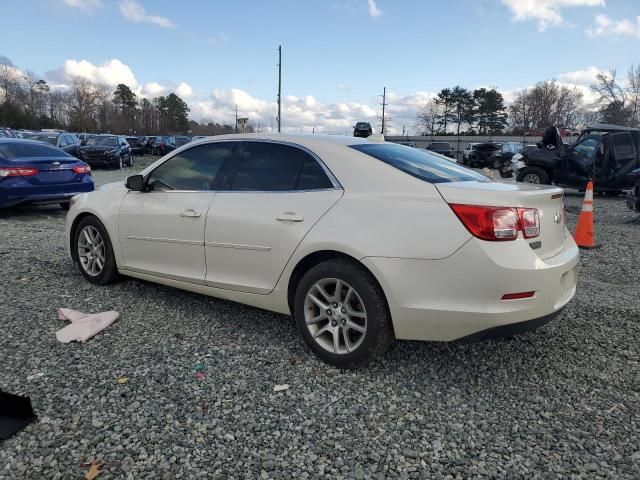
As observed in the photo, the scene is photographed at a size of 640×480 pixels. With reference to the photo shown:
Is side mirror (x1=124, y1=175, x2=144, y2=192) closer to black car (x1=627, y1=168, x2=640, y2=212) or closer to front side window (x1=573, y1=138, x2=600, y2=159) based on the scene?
black car (x1=627, y1=168, x2=640, y2=212)

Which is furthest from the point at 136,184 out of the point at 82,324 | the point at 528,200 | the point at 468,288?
the point at 528,200

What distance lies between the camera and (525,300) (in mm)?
2797

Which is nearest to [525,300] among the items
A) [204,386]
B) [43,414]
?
[204,386]

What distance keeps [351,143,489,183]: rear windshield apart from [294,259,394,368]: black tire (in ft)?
2.35

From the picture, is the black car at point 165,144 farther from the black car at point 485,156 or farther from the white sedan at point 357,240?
the white sedan at point 357,240

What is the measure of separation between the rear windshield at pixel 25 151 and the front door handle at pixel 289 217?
289 inches

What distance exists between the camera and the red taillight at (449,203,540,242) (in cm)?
275

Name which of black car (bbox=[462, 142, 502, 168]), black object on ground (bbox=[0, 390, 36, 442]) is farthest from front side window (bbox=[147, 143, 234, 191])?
black car (bbox=[462, 142, 502, 168])

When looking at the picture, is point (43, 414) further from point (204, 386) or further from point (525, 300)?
point (525, 300)

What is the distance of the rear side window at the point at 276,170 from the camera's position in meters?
3.42

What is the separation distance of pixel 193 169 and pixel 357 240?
181 cm

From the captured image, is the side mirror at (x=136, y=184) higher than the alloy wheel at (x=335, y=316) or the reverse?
higher

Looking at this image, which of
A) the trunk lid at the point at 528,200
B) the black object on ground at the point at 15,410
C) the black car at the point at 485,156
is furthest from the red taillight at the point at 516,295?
the black car at the point at 485,156

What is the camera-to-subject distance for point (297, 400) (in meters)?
2.87
